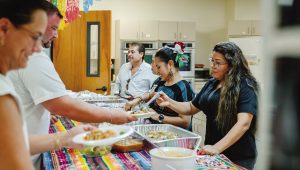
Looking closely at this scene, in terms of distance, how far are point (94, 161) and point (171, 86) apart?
136 centimetres

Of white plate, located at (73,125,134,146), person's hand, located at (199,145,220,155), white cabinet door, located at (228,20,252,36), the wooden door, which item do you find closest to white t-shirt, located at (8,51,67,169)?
white plate, located at (73,125,134,146)

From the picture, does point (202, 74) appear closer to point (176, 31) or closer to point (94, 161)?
point (176, 31)

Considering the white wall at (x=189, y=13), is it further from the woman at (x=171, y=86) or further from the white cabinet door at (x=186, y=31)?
the woman at (x=171, y=86)

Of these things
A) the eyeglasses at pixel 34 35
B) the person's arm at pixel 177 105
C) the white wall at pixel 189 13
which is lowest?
the person's arm at pixel 177 105

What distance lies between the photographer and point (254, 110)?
2.44m

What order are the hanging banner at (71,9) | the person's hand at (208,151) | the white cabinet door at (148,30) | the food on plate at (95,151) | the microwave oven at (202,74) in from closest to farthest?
the food on plate at (95,151) → the person's hand at (208,151) → the hanging banner at (71,9) → the white cabinet door at (148,30) → the microwave oven at (202,74)

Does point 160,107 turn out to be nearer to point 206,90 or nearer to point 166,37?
point 206,90

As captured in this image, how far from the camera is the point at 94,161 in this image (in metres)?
1.99

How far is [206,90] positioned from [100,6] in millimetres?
5358

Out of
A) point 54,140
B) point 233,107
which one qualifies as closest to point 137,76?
point 233,107

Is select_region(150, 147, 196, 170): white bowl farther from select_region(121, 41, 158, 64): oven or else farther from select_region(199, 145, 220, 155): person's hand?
select_region(121, 41, 158, 64): oven

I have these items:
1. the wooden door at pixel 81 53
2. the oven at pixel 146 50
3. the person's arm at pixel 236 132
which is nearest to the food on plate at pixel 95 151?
the person's arm at pixel 236 132

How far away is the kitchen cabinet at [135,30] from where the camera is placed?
23.1 feet

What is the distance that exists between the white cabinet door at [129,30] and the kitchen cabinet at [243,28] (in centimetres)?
212
